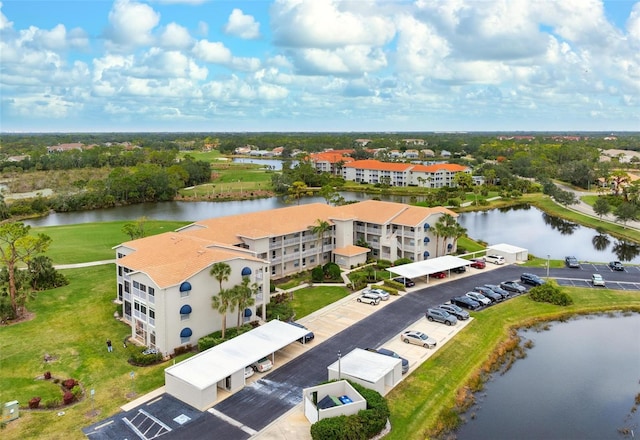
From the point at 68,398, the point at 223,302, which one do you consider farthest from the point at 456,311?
the point at 68,398

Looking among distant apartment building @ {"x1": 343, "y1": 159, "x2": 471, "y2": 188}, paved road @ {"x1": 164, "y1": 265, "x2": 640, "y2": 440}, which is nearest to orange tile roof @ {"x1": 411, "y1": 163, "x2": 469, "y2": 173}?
distant apartment building @ {"x1": 343, "y1": 159, "x2": 471, "y2": 188}

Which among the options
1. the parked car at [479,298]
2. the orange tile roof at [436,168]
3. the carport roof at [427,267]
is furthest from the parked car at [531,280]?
the orange tile roof at [436,168]

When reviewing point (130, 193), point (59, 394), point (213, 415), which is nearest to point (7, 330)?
point (59, 394)

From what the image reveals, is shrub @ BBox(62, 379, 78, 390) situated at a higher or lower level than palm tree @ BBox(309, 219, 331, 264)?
lower

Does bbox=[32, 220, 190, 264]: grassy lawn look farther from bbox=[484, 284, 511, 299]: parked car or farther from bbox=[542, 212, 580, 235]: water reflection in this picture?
bbox=[542, 212, 580, 235]: water reflection

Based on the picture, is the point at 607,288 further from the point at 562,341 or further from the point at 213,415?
the point at 213,415

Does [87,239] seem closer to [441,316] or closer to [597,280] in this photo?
[441,316]
